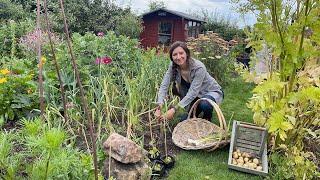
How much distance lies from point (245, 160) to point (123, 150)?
1270 mm

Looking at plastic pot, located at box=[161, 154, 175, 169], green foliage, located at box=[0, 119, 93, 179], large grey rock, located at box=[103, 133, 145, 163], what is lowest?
plastic pot, located at box=[161, 154, 175, 169]

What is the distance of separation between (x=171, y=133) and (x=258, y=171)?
1062 millimetres

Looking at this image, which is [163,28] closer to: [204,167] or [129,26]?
[129,26]

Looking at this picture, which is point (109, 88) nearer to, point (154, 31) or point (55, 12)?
point (55, 12)

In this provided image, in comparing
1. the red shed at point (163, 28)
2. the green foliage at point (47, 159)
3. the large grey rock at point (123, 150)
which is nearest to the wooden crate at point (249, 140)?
the large grey rock at point (123, 150)

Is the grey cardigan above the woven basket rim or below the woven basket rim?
above

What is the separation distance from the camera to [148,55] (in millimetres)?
5754

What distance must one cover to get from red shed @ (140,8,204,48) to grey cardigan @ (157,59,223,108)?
456 inches

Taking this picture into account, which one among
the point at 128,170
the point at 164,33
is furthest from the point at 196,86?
the point at 164,33

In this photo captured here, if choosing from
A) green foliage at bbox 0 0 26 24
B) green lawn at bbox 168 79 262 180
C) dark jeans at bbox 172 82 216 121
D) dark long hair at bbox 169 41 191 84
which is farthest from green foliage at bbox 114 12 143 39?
green lawn at bbox 168 79 262 180

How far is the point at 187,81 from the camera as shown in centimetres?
398

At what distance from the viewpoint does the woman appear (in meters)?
3.67

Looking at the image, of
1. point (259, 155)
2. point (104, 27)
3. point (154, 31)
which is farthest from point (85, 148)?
point (154, 31)

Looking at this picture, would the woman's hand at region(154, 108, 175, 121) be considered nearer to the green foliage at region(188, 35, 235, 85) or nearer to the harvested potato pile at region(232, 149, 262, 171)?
the harvested potato pile at region(232, 149, 262, 171)
